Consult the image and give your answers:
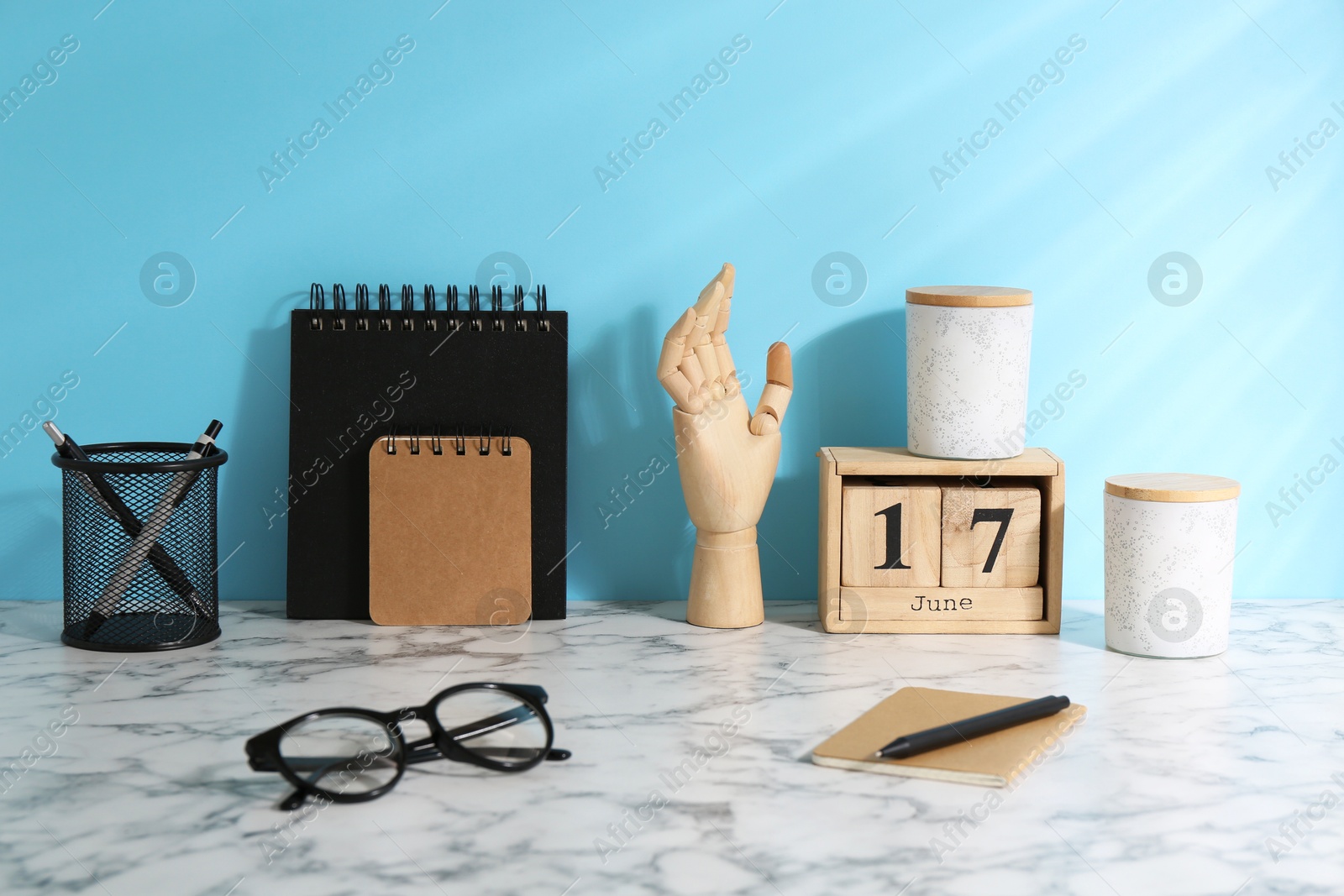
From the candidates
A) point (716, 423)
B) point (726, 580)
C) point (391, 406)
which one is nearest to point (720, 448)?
point (716, 423)

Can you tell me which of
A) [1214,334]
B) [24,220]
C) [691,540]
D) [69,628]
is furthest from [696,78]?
[69,628]

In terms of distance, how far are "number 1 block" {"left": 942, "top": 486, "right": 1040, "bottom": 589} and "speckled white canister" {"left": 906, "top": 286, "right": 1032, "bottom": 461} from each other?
1.8 inches

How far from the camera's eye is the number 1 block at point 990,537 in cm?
120

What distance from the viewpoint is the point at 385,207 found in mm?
1292

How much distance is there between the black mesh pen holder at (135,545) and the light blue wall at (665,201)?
5.5 inches

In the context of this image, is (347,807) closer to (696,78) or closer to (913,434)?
(913,434)

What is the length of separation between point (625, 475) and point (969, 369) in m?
0.40

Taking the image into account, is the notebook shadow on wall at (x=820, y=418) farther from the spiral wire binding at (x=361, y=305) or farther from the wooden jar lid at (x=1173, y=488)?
the spiral wire binding at (x=361, y=305)

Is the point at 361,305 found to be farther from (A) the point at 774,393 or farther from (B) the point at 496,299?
(A) the point at 774,393

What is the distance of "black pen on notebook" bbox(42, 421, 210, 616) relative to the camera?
114 cm

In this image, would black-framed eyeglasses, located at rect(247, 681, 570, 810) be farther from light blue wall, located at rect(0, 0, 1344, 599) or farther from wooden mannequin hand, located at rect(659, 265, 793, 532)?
light blue wall, located at rect(0, 0, 1344, 599)

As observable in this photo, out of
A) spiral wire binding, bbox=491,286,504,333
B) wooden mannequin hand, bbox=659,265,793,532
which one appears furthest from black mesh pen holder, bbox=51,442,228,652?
wooden mannequin hand, bbox=659,265,793,532

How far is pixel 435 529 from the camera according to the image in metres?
1.23

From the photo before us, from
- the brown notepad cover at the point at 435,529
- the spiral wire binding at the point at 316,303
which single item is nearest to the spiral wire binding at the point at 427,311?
A: the spiral wire binding at the point at 316,303
